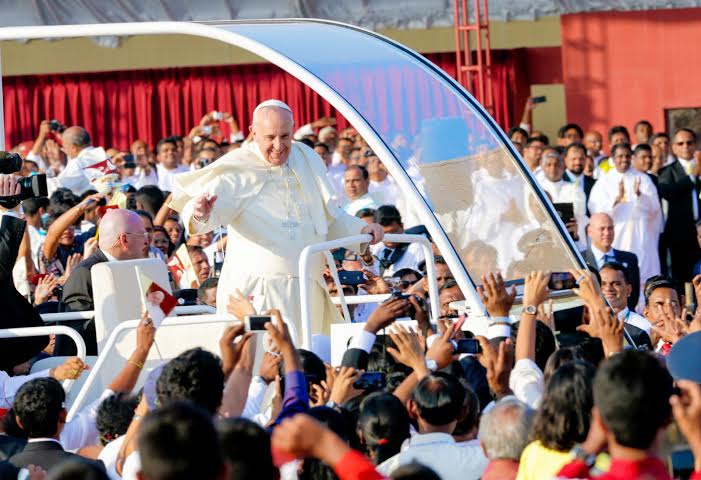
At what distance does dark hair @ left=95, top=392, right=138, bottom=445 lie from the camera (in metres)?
5.26

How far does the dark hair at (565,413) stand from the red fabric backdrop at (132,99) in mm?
16774

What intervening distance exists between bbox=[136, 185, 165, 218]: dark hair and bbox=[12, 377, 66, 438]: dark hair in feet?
23.3

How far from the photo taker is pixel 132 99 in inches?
830

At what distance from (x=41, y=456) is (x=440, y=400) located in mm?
1320

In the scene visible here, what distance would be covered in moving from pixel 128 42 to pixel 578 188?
9506 mm

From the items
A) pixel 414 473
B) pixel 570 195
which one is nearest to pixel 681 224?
pixel 570 195

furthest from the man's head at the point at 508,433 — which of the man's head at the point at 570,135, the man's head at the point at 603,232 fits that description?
the man's head at the point at 570,135

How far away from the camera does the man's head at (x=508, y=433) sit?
13.7 feet

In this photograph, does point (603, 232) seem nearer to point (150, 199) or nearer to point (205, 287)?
point (205, 287)

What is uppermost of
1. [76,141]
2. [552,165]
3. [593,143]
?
[76,141]

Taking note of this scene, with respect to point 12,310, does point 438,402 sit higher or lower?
lower

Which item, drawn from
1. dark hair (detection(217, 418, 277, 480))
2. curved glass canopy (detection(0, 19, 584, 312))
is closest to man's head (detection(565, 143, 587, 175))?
curved glass canopy (detection(0, 19, 584, 312))

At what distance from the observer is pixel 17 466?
455 cm

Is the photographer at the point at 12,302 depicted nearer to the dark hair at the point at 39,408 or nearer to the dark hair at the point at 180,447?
the dark hair at the point at 39,408
